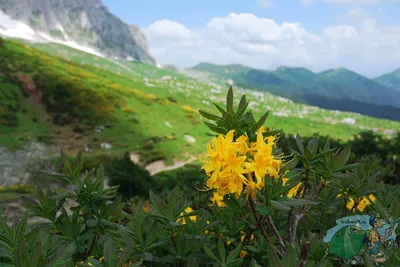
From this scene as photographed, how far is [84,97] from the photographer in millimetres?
32812

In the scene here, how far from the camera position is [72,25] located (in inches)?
4203

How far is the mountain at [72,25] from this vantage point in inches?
3735

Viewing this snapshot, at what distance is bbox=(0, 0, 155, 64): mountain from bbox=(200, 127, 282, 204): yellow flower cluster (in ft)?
342

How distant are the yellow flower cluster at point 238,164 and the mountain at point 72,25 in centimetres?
10416

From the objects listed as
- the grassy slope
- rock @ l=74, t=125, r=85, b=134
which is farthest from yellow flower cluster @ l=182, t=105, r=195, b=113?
rock @ l=74, t=125, r=85, b=134

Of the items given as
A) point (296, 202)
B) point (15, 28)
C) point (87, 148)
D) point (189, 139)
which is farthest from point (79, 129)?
point (15, 28)

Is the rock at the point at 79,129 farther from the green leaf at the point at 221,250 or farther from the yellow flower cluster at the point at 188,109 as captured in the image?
the green leaf at the point at 221,250

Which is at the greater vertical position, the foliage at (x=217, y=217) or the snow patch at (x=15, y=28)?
the snow patch at (x=15, y=28)

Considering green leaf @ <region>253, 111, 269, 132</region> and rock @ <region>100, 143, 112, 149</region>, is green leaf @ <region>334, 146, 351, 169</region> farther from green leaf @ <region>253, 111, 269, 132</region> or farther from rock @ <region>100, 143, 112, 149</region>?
rock @ <region>100, 143, 112, 149</region>

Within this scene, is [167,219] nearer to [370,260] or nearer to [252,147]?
[252,147]

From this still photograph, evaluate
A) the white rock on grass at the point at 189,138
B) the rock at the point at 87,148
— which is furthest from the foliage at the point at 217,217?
the white rock on grass at the point at 189,138

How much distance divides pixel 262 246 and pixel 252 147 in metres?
Result: 0.61

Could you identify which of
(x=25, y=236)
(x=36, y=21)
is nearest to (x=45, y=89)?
(x=25, y=236)

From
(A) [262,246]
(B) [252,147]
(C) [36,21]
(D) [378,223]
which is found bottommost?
(A) [262,246]
